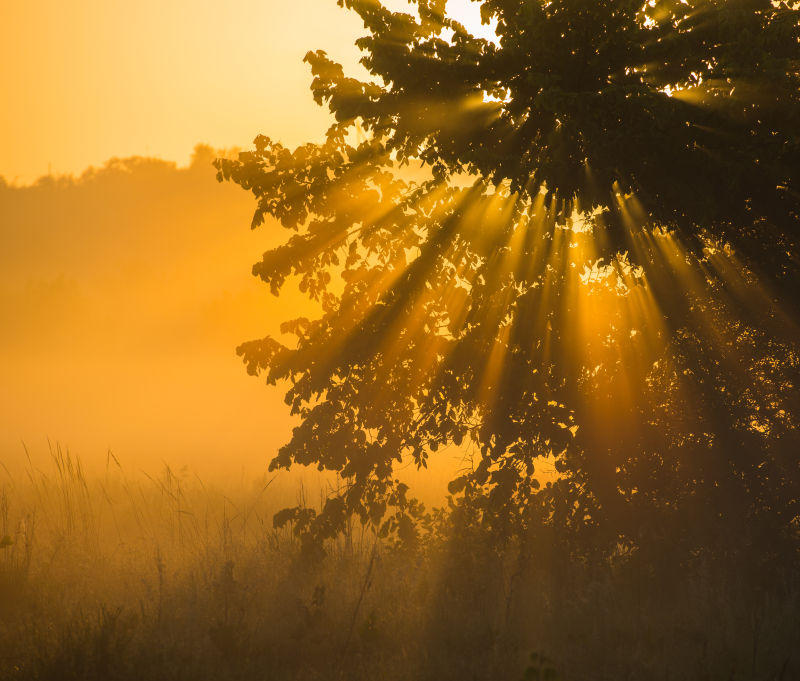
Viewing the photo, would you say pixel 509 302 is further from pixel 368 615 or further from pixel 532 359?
pixel 368 615

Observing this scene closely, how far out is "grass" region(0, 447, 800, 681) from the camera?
6305mm

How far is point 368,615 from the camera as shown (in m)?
7.17

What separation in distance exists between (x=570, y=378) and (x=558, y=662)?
302 centimetres

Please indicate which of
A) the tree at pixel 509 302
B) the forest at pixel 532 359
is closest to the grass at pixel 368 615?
the forest at pixel 532 359

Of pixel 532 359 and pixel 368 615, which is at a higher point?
pixel 532 359

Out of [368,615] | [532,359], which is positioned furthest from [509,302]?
[368,615]

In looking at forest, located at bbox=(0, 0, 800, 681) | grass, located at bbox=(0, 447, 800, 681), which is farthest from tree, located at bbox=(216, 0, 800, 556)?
grass, located at bbox=(0, 447, 800, 681)

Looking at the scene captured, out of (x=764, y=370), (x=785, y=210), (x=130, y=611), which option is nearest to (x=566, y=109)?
(x=785, y=210)

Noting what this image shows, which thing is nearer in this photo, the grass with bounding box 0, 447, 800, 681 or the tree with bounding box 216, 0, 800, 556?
the grass with bounding box 0, 447, 800, 681

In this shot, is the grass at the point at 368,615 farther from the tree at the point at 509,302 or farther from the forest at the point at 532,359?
the tree at the point at 509,302

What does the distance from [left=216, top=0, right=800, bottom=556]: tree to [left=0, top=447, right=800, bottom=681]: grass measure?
0.66 meters

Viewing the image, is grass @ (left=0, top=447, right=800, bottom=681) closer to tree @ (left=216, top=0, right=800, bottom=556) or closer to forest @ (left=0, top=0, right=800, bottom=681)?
forest @ (left=0, top=0, right=800, bottom=681)

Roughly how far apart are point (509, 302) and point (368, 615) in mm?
3696

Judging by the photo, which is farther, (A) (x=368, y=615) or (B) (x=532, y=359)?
(B) (x=532, y=359)
